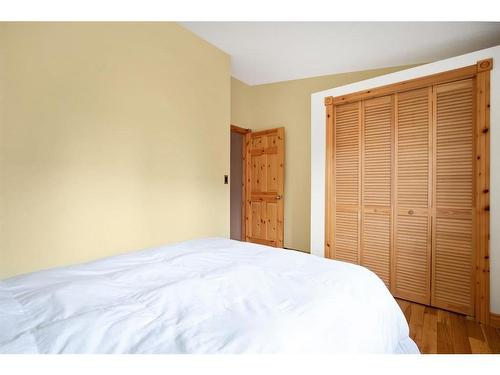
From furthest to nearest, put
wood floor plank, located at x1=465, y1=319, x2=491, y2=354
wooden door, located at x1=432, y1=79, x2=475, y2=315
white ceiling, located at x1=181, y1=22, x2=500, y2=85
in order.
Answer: white ceiling, located at x1=181, y1=22, x2=500, y2=85, wooden door, located at x1=432, y1=79, x2=475, y2=315, wood floor plank, located at x1=465, y1=319, x2=491, y2=354

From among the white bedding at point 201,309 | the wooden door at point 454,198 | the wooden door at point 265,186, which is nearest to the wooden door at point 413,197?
the wooden door at point 454,198

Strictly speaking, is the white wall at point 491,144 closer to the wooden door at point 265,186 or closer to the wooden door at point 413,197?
the wooden door at point 413,197

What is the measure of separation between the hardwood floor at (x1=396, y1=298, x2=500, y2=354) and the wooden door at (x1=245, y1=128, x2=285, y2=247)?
80.2 inches

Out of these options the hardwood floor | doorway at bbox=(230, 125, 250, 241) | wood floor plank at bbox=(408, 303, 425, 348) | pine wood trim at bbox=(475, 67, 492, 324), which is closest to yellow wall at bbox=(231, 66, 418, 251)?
doorway at bbox=(230, 125, 250, 241)

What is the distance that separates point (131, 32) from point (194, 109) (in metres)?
0.78

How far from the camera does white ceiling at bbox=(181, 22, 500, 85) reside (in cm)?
232

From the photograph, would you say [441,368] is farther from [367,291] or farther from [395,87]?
[395,87]

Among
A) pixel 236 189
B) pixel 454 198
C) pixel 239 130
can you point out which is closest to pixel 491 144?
pixel 454 198

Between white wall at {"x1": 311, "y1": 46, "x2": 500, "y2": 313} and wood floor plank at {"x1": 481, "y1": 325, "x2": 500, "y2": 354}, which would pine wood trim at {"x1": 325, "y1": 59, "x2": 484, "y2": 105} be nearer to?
white wall at {"x1": 311, "y1": 46, "x2": 500, "y2": 313}

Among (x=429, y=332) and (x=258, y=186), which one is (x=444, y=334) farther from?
(x=258, y=186)

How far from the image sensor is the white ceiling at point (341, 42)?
7.61 ft

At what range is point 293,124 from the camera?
3.82m

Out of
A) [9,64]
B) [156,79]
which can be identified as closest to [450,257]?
[156,79]

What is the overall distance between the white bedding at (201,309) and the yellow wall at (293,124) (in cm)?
245
